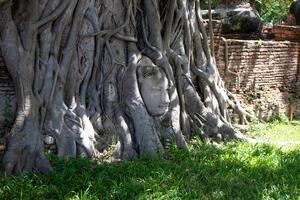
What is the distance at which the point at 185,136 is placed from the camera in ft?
24.5

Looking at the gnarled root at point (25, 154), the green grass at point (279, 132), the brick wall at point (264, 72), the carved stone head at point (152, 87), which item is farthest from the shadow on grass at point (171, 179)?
the brick wall at point (264, 72)

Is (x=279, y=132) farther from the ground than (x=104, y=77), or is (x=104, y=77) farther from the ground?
(x=104, y=77)

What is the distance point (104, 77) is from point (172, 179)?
1805 millimetres

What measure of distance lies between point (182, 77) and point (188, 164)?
1856mm

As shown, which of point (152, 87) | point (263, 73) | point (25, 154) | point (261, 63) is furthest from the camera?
point (263, 73)

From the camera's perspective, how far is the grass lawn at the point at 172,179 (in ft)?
16.6

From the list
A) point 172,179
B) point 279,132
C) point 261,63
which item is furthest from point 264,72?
point 172,179

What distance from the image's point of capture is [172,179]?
→ 5547 mm

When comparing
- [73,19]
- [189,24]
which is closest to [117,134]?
[73,19]

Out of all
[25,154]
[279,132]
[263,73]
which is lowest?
[279,132]

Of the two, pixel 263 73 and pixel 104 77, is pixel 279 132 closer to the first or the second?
pixel 263 73

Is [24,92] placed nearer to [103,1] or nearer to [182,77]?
[103,1]

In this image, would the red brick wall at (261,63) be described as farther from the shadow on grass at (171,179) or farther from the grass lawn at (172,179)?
the shadow on grass at (171,179)

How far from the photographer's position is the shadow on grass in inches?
199
